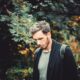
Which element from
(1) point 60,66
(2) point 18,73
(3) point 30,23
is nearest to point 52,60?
(1) point 60,66

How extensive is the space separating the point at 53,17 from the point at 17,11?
25.9 inches

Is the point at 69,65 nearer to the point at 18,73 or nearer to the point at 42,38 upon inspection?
the point at 42,38

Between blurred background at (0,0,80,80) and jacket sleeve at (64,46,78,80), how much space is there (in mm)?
2376

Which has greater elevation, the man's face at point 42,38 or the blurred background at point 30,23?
the man's face at point 42,38

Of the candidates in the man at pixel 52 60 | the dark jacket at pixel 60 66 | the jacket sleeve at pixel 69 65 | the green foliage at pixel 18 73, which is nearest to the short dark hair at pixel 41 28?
the man at pixel 52 60

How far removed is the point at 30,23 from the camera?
22.2ft

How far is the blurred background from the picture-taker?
6.75 metres

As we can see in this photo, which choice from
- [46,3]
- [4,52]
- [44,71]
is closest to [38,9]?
[46,3]

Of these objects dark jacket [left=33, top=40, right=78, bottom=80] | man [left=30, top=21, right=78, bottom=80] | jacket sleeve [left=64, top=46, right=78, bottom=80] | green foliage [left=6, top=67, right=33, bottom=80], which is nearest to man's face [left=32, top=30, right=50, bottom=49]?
man [left=30, top=21, right=78, bottom=80]

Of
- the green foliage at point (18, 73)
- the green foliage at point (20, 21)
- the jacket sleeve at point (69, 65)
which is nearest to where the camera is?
the jacket sleeve at point (69, 65)

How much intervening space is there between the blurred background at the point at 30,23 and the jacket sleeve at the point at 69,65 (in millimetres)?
2376

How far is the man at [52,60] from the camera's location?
13.9 ft

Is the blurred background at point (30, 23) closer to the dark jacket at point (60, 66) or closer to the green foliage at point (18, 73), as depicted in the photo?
the green foliage at point (18, 73)

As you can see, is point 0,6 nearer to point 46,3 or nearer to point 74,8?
point 46,3
